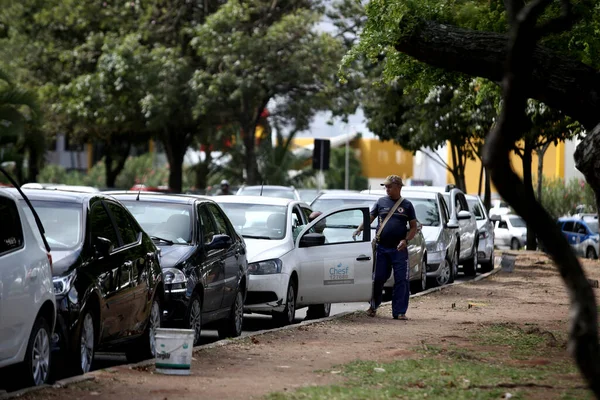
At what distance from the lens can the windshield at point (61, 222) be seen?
10586mm

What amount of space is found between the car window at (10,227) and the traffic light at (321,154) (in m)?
27.4

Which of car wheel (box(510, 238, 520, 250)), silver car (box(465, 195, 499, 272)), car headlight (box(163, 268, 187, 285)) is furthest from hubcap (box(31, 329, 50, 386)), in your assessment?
car wheel (box(510, 238, 520, 250))

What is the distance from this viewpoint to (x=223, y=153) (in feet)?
178

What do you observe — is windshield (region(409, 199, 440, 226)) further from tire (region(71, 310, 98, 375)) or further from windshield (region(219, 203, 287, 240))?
tire (region(71, 310, 98, 375))

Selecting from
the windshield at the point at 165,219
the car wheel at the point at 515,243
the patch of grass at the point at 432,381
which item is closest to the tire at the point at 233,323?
the windshield at the point at 165,219

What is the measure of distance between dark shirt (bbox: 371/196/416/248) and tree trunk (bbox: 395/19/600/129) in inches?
107

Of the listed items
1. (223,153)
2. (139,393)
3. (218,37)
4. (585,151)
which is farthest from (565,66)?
(223,153)

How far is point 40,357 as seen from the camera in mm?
9289

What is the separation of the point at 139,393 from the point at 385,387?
185 cm

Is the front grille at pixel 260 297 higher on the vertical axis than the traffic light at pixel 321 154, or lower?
lower

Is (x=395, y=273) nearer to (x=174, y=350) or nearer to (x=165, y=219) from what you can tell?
(x=165, y=219)

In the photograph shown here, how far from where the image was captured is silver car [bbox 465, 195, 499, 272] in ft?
98.4

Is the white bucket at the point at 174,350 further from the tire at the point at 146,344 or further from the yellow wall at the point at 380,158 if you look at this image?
the yellow wall at the point at 380,158

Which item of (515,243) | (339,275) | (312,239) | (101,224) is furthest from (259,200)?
(515,243)
